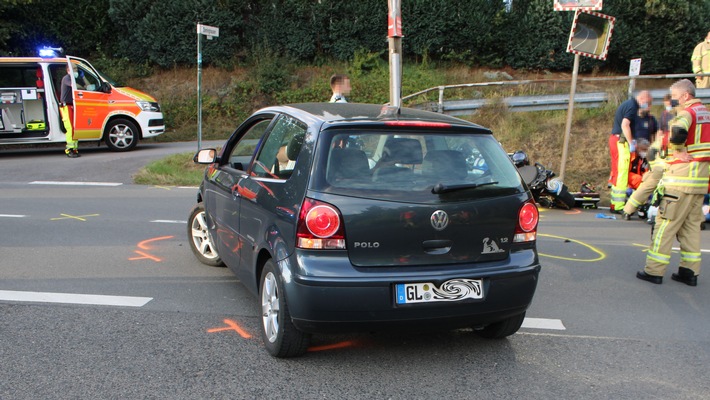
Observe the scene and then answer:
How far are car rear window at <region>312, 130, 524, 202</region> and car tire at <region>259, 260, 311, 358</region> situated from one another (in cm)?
73

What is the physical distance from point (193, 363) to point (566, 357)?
245 cm

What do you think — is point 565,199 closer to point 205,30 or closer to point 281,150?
point 281,150

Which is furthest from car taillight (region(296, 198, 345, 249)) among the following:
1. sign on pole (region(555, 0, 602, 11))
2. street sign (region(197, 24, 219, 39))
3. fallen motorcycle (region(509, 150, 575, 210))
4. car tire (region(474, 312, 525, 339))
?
street sign (region(197, 24, 219, 39))

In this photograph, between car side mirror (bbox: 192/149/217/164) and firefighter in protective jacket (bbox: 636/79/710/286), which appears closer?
car side mirror (bbox: 192/149/217/164)

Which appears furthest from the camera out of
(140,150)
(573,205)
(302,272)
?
(140,150)

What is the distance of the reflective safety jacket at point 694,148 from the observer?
5.64 metres

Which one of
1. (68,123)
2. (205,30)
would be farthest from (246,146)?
(68,123)

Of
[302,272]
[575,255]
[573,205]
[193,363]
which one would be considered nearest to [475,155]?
[302,272]

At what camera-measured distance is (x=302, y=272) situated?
357 centimetres

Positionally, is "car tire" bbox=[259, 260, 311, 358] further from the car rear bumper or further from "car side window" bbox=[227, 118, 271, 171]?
"car side window" bbox=[227, 118, 271, 171]

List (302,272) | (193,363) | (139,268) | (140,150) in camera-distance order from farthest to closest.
Result: (140,150)
(139,268)
(193,363)
(302,272)

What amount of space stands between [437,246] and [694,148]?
3403 millimetres

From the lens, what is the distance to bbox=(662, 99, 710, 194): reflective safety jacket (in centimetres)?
564

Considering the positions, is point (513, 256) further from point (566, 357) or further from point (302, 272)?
point (302, 272)
